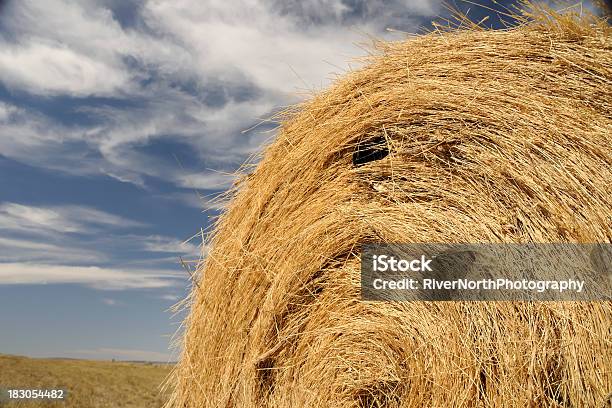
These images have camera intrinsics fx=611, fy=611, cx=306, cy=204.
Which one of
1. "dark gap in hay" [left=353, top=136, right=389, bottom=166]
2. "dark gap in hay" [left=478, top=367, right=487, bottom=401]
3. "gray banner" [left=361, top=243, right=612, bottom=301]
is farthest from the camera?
"dark gap in hay" [left=353, top=136, right=389, bottom=166]

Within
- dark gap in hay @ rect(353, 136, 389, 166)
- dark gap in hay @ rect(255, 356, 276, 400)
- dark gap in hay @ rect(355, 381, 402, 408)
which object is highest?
dark gap in hay @ rect(353, 136, 389, 166)

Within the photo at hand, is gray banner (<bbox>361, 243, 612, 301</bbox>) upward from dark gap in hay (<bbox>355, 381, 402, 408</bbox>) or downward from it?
upward

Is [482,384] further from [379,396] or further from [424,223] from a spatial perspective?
[424,223]

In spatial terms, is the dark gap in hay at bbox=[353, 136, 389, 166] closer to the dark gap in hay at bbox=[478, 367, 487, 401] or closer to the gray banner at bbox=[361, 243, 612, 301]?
the gray banner at bbox=[361, 243, 612, 301]

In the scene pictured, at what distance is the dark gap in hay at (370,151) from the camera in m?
2.70

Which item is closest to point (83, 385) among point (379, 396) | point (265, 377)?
point (265, 377)

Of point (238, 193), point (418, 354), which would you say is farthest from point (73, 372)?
point (418, 354)

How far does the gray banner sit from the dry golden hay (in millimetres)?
42

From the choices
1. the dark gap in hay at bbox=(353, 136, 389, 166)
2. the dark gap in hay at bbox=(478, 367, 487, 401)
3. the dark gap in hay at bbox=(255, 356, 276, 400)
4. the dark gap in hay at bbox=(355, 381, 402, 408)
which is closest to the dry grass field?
the dark gap in hay at bbox=(255, 356, 276, 400)

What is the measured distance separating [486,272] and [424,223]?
33 centimetres

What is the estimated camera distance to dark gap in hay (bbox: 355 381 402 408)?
2.48 meters

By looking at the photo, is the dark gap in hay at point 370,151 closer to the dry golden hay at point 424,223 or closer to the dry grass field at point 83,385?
the dry golden hay at point 424,223

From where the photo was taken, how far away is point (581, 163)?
2.24 meters

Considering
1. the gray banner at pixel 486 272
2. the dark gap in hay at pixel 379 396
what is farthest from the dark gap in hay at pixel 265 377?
the gray banner at pixel 486 272
